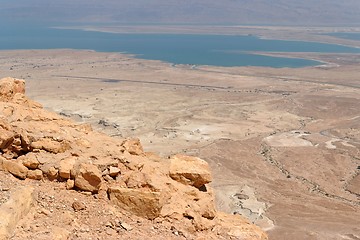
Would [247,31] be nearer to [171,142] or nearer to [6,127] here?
[171,142]

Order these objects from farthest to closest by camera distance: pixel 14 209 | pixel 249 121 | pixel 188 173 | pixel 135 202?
pixel 249 121, pixel 188 173, pixel 135 202, pixel 14 209

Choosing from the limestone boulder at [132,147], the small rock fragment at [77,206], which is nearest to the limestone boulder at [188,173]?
the limestone boulder at [132,147]

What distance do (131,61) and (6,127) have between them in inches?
3406

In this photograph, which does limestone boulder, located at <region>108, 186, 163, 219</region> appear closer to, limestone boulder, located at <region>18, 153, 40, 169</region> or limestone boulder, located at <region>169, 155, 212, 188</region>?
limestone boulder, located at <region>169, 155, 212, 188</region>

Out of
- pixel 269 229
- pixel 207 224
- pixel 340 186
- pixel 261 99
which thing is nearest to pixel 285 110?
pixel 261 99

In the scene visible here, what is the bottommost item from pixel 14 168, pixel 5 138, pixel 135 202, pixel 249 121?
pixel 249 121

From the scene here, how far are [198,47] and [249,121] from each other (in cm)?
8059

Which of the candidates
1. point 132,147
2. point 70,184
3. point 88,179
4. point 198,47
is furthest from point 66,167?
point 198,47

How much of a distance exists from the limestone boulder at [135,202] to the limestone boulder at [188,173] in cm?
136

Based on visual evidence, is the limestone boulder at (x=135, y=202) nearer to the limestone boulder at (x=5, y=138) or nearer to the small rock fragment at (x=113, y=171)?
the small rock fragment at (x=113, y=171)

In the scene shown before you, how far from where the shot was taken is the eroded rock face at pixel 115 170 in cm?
866

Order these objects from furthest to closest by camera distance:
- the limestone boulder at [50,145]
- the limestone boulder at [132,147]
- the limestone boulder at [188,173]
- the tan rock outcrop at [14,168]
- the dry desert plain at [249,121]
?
the dry desert plain at [249,121], the limestone boulder at [132,147], the limestone boulder at [188,173], the limestone boulder at [50,145], the tan rock outcrop at [14,168]

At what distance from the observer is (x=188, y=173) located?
10.0m

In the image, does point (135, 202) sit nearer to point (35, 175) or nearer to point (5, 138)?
point (35, 175)
